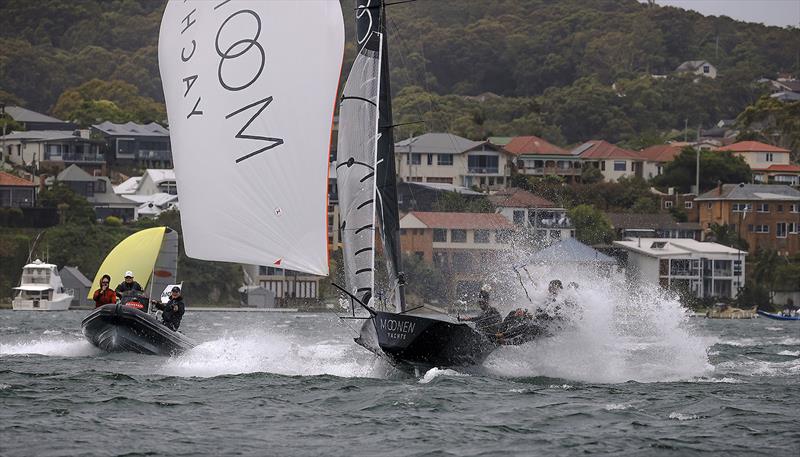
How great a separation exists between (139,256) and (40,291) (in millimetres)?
32479

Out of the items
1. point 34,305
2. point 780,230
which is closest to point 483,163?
point 780,230

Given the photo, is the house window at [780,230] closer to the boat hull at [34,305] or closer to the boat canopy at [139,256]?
the boat hull at [34,305]

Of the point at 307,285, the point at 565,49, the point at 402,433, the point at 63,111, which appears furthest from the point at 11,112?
the point at 402,433

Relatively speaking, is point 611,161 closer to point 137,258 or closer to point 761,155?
point 761,155

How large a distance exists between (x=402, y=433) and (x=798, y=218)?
6976cm

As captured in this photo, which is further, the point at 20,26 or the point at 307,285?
the point at 20,26

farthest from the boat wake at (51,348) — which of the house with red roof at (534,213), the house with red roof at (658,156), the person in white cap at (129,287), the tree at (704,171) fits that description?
the house with red roof at (658,156)

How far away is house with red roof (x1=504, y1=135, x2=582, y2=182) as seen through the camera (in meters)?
89.9

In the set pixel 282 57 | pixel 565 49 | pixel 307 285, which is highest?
pixel 565 49

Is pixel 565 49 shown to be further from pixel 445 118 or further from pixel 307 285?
pixel 307 285

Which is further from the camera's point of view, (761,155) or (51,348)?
(761,155)

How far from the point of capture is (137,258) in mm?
25953

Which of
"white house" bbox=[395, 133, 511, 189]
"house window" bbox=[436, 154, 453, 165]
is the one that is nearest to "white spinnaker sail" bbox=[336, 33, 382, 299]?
"white house" bbox=[395, 133, 511, 189]

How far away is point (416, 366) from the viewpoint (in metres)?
18.3
